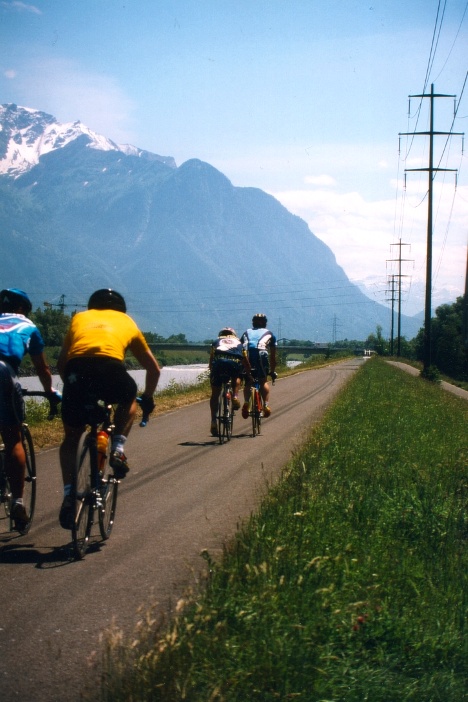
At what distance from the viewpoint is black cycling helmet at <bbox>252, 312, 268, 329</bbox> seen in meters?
15.0

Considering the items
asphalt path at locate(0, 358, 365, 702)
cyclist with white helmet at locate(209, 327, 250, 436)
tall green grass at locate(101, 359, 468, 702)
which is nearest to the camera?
tall green grass at locate(101, 359, 468, 702)

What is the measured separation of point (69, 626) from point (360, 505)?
3.28 m

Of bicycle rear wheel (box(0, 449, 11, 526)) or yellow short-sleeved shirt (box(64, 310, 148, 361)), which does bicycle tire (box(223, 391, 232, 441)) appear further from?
yellow short-sleeved shirt (box(64, 310, 148, 361))

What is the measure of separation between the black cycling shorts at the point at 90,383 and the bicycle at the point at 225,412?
7685 mm

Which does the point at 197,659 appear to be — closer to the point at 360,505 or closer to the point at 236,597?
the point at 236,597

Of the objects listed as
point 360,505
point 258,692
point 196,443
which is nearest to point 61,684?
point 258,692

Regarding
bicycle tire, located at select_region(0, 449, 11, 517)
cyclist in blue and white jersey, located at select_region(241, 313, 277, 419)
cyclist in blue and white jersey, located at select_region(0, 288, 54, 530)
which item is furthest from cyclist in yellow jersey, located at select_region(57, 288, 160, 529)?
cyclist in blue and white jersey, located at select_region(241, 313, 277, 419)

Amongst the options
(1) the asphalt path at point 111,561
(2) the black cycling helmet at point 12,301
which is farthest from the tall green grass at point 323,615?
(2) the black cycling helmet at point 12,301

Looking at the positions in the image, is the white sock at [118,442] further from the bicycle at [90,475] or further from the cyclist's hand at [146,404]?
the cyclist's hand at [146,404]

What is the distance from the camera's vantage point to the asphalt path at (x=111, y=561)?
13.3ft

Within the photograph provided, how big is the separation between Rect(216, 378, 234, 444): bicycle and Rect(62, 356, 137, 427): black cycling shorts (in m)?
7.69

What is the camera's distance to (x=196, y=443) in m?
13.6

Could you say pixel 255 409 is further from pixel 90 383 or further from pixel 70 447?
pixel 90 383

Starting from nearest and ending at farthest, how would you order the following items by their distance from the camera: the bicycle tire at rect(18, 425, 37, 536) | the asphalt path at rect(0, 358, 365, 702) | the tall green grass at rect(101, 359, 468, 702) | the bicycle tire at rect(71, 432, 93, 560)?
1. the tall green grass at rect(101, 359, 468, 702)
2. the asphalt path at rect(0, 358, 365, 702)
3. the bicycle tire at rect(71, 432, 93, 560)
4. the bicycle tire at rect(18, 425, 37, 536)
